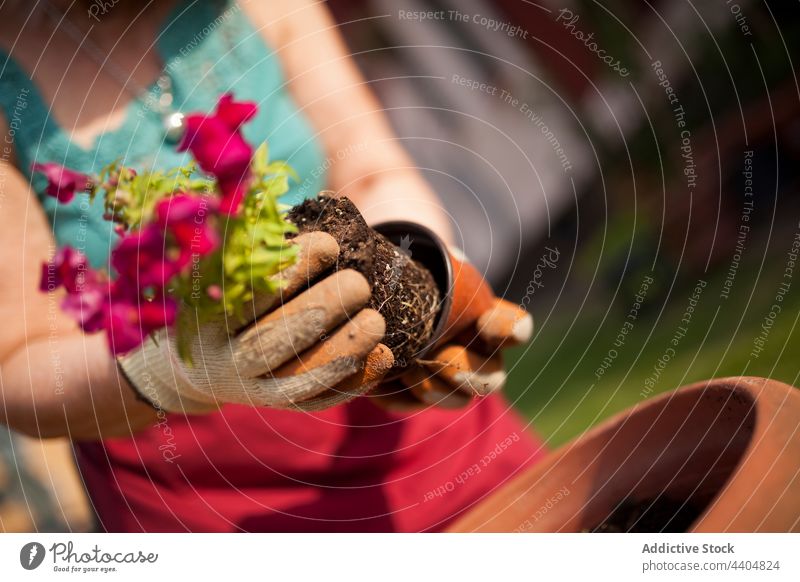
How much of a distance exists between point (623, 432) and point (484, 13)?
807 mm

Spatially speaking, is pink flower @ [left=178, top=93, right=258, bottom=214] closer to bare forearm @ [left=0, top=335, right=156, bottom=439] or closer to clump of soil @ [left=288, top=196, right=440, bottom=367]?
clump of soil @ [left=288, top=196, right=440, bottom=367]

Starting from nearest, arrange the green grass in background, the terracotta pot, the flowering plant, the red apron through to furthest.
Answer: the flowering plant
the terracotta pot
the red apron
the green grass in background

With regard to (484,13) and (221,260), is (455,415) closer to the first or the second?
(221,260)

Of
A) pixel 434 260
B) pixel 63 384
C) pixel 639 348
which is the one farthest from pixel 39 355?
pixel 639 348

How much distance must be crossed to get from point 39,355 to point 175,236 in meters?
0.25

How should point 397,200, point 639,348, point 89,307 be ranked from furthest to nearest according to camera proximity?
point 639,348 < point 397,200 < point 89,307

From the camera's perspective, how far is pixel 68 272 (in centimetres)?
54

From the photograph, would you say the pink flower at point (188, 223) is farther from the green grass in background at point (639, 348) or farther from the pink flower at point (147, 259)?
the green grass in background at point (639, 348)

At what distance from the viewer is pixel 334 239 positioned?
1.42 feet

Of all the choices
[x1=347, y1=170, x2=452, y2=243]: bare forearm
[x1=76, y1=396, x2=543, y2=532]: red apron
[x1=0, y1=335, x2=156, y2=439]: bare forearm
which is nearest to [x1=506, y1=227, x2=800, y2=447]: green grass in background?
[x1=76, y1=396, x2=543, y2=532]: red apron

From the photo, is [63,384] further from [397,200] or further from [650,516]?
[650,516]

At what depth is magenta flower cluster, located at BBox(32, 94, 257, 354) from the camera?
0.40 metres

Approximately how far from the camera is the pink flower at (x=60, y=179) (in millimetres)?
539

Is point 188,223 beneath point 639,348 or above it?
above
